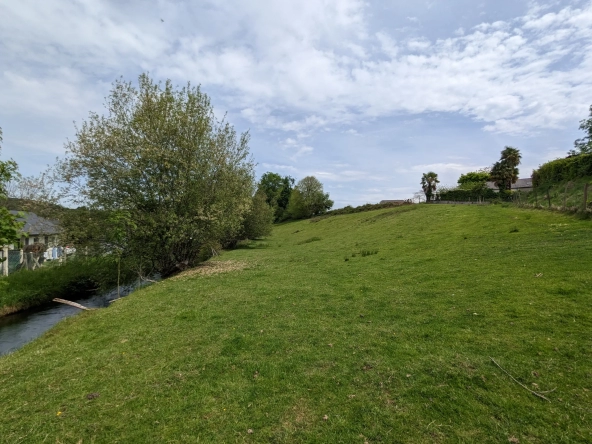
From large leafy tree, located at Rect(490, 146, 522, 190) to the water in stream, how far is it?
68.8m

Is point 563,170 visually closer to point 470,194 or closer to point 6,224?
point 470,194

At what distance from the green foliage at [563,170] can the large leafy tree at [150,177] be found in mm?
35912

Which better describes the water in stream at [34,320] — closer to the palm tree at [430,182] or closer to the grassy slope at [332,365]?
the grassy slope at [332,365]

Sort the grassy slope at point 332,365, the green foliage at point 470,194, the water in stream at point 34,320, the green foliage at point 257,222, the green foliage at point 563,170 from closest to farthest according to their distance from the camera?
the grassy slope at point 332,365 → the water in stream at point 34,320 → the green foliage at point 563,170 → the green foliage at point 257,222 → the green foliage at point 470,194

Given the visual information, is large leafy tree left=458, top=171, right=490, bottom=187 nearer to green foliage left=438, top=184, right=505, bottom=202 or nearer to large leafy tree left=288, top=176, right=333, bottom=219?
green foliage left=438, top=184, right=505, bottom=202

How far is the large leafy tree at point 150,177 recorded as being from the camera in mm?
16953

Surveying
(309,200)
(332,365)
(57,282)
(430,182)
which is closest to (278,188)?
(309,200)

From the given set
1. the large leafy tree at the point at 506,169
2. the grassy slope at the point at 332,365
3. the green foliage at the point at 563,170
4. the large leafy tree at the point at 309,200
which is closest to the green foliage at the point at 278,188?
the large leafy tree at the point at 309,200

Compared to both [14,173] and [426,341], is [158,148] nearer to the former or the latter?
[14,173]

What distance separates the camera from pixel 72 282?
20.5m

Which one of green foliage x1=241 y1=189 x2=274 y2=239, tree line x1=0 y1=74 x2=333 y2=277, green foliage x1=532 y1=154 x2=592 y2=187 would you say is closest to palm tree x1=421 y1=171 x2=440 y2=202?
green foliage x1=532 y1=154 x2=592 y2=187

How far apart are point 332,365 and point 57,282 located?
70.2 feet

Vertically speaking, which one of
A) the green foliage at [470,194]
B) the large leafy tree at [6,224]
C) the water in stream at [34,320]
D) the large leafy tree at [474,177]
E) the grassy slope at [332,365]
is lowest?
the water in stream at [34,320]

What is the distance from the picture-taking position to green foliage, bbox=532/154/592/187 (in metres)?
31.2
